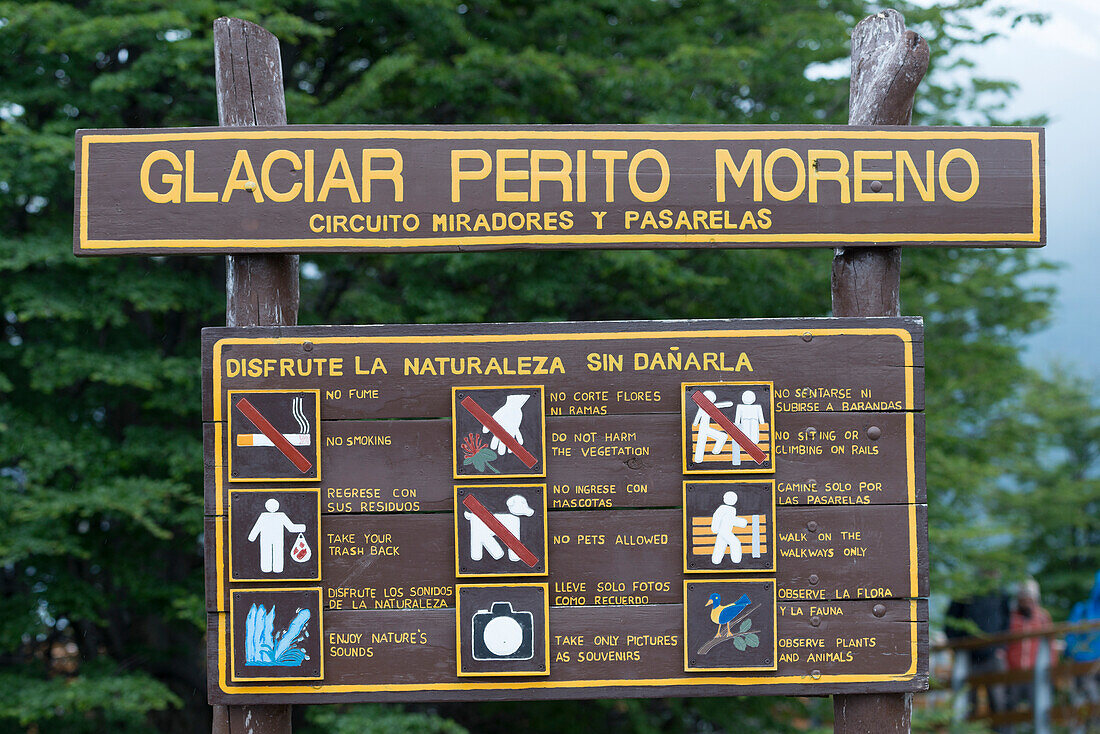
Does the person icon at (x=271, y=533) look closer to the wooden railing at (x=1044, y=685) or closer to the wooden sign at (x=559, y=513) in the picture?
the wooden sign at (x=559, y=513)

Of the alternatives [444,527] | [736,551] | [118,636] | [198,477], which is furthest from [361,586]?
[118,636]

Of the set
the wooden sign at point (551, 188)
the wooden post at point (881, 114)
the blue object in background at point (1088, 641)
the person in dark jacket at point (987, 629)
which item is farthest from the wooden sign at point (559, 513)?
the blue object in background at point (1088, 641)

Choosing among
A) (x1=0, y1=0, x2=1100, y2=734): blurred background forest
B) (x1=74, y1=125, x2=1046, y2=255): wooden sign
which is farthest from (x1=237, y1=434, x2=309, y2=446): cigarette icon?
(x1=0, y1=0, x2=1100, y2=734): blurred background forest

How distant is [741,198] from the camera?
323 cm

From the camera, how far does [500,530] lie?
3.10 meters

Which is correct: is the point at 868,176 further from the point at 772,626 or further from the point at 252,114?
the point at 252,114

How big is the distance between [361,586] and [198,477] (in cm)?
395

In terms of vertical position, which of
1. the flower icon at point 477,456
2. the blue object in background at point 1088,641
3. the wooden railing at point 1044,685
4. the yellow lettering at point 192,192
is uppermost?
the yellow lettering at point 192,192

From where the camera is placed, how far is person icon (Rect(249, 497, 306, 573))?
3084mm

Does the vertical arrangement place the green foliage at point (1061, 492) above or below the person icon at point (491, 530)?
below

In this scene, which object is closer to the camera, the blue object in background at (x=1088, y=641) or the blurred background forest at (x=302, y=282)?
the blurred background forest at (x=302, y=282)

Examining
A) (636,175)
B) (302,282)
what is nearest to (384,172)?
(636,175)

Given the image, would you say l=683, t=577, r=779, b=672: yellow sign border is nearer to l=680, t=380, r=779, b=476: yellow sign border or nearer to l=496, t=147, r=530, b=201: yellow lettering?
l=680, t=380, r=779, b=476: yellow sign border

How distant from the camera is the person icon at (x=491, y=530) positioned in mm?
3090
